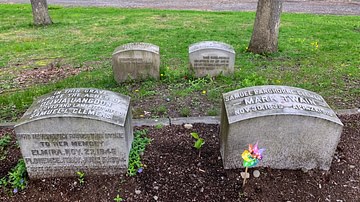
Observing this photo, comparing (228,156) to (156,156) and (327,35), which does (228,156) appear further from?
(327,35)

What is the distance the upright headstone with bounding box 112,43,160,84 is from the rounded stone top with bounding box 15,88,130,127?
2.65 m

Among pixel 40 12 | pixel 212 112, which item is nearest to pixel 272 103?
pixel 212 112

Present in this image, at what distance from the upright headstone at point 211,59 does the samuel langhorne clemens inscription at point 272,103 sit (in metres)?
2.80

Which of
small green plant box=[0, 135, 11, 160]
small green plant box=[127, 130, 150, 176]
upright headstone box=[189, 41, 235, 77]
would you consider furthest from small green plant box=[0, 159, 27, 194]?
upright headstone box=[189, 41, 235, 77]

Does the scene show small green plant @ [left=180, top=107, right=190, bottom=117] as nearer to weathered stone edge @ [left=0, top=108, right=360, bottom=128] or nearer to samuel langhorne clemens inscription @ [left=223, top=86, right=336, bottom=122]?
weathered stone edge @ [left=0, top=108, right=360, bottom=128]

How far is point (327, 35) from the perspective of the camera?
9.84 metres

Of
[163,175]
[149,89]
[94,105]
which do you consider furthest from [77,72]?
[163,175]

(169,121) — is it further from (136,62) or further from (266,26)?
(266,26)

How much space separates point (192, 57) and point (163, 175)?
11.2 ft

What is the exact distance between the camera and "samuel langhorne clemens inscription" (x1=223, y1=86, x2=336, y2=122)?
3078mm

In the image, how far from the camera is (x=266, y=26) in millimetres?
7750

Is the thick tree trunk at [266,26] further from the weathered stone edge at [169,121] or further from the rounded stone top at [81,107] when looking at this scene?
the rounded stone top at [81,107]

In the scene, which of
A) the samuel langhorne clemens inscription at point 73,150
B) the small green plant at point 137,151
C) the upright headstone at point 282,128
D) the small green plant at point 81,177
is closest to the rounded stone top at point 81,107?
the samuel langhorne clemens inscription at point 73,150

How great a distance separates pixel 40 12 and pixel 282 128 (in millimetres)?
11633
